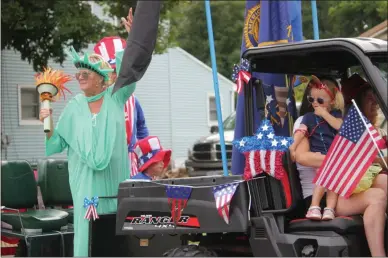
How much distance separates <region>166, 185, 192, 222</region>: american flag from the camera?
15.8 feet

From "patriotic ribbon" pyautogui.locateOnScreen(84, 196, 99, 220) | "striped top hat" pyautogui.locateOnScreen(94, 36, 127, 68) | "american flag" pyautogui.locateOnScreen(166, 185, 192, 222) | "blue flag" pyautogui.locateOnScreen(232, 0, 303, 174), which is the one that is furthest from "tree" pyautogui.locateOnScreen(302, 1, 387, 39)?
"american flag" pyautogui.locateOnScreen(166, 185, 192, 222)

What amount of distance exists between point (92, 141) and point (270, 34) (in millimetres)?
1530

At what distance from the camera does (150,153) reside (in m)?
6.14

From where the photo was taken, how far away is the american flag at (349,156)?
430 centimetres

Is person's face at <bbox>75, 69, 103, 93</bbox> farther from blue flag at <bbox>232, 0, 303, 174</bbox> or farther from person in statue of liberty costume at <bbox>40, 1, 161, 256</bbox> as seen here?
blue flag at <bbox>232, 0, 303, 174</bbox>

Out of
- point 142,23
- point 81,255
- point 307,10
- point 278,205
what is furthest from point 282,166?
point 307,10

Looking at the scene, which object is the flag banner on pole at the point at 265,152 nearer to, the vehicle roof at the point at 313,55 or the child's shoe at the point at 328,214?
the child's shoe at the point at 328,214

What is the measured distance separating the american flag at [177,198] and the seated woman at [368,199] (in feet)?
2.20

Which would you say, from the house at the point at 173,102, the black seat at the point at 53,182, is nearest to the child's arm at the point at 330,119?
the black seat at the point at 53,182

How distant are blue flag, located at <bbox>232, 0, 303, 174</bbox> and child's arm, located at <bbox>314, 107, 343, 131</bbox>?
565 mm

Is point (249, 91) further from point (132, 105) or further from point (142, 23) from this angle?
point (132, 105)

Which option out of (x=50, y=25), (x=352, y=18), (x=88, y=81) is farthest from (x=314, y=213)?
(x=352, y=18)

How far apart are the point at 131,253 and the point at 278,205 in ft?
4.15

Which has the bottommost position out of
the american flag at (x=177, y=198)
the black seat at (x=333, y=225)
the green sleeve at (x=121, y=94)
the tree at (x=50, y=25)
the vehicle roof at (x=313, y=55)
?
the black seat at (x=333, y=225)
